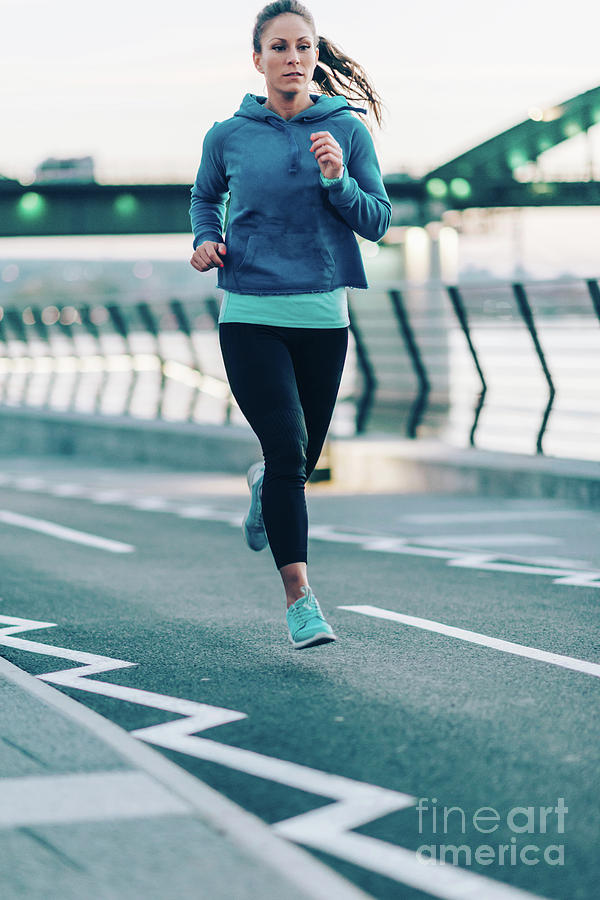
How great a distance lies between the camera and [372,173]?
4.62 metres

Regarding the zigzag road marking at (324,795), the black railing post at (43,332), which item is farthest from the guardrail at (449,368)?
the zigzag road marking at (324,795)

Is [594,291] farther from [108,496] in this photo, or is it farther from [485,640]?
[485,640]

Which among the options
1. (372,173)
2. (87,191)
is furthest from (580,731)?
(87,191)

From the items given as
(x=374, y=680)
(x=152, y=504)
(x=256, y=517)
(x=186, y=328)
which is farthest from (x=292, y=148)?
(x=186, y=328)

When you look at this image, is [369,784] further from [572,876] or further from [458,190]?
[458,190]

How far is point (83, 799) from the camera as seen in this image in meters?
2.96

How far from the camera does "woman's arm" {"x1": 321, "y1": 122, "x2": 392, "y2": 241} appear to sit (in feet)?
14.4

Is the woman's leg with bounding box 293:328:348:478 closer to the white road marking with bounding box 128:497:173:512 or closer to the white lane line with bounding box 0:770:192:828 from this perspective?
the white lane line with bounding box 0:770:192:828

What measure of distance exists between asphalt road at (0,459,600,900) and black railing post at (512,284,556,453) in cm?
277

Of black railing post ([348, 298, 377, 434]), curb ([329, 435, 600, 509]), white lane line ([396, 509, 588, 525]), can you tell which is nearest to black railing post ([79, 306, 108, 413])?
black railing post ([348, 298, 377, 434])

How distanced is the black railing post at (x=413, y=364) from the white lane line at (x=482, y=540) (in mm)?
4379

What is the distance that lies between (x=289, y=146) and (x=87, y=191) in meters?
62.4

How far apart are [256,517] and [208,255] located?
950mm

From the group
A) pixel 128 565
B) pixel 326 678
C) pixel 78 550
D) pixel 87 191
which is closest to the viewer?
pixel 326 678
